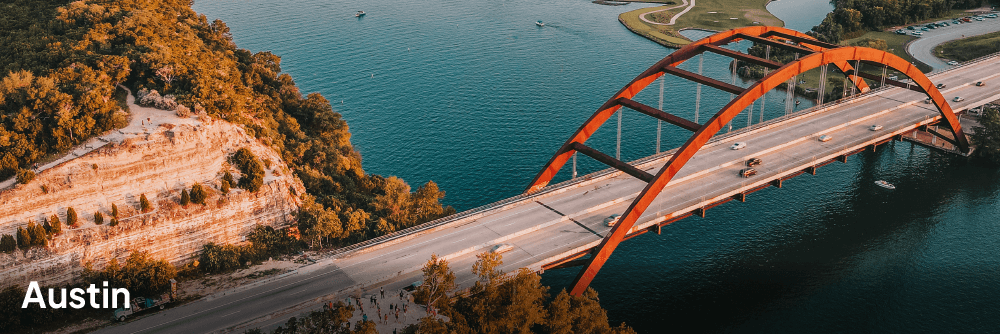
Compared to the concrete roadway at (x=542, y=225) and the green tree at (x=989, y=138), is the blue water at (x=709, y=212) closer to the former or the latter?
the green tree at (x=989, y=138)

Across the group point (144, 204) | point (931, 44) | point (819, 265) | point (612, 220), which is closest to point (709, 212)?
point (819, 265)

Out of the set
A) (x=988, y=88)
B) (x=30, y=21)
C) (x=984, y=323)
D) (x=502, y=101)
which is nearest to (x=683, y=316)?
(x=984, y=323)

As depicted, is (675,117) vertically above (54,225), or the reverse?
(675,117)

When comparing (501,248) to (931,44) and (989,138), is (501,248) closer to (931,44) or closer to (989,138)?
(989,138)

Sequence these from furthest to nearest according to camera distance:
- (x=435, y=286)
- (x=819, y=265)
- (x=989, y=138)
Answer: (x=989, y=138)
(x=819, y=265)
(x=435, y=286)

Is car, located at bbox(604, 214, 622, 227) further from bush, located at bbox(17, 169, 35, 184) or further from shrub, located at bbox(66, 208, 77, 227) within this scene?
bush, located at bbox(17, 169, 35, 184)

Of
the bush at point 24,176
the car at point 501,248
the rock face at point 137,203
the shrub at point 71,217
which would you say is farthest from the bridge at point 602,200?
the bush at point 24,176
